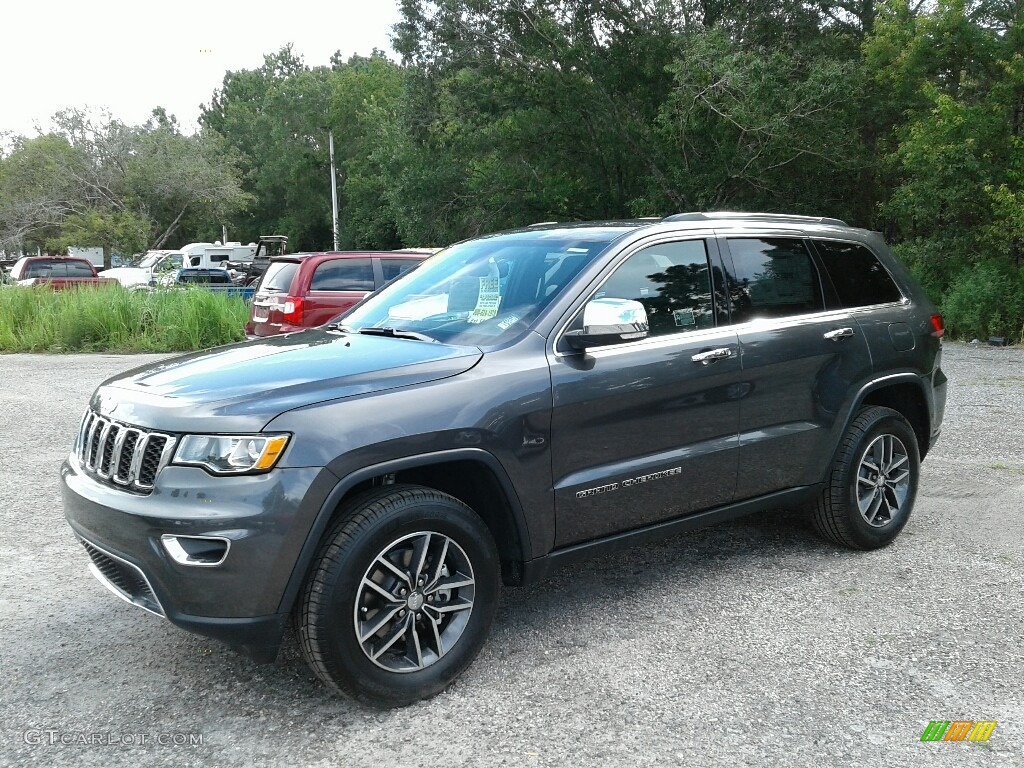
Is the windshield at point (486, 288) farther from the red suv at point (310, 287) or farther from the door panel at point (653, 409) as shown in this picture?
the red suv at point (310, 287)

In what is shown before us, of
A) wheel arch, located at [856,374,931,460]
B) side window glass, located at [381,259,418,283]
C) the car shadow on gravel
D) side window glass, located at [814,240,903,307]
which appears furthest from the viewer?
side window glass, located at [381,259,418,283]

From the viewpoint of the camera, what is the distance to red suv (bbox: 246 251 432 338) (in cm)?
1178

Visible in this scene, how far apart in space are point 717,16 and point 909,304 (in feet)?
74.3

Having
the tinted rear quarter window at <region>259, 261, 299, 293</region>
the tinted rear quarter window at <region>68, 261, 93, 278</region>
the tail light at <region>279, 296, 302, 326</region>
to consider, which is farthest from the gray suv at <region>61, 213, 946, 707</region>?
the tinted rear quarter window at <region>68, 261, 93, 278</region>

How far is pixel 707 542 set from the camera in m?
5.23

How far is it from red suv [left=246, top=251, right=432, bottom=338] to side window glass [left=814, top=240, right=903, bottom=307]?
736 cm

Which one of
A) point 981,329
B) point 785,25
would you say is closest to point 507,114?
point 785,25

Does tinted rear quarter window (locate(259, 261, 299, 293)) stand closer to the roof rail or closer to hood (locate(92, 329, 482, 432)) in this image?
the roof rail

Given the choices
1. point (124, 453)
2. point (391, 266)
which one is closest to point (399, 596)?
point (124, 453)

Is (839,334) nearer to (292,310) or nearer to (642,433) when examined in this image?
(642,433)

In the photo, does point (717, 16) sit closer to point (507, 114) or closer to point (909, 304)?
point (507, 114)

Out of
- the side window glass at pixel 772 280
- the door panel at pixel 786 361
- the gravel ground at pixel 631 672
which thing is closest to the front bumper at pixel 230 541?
the gravel ground at pixel 631 672

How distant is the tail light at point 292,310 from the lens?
1170 centimetres

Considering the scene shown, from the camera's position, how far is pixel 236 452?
10.0 ft
